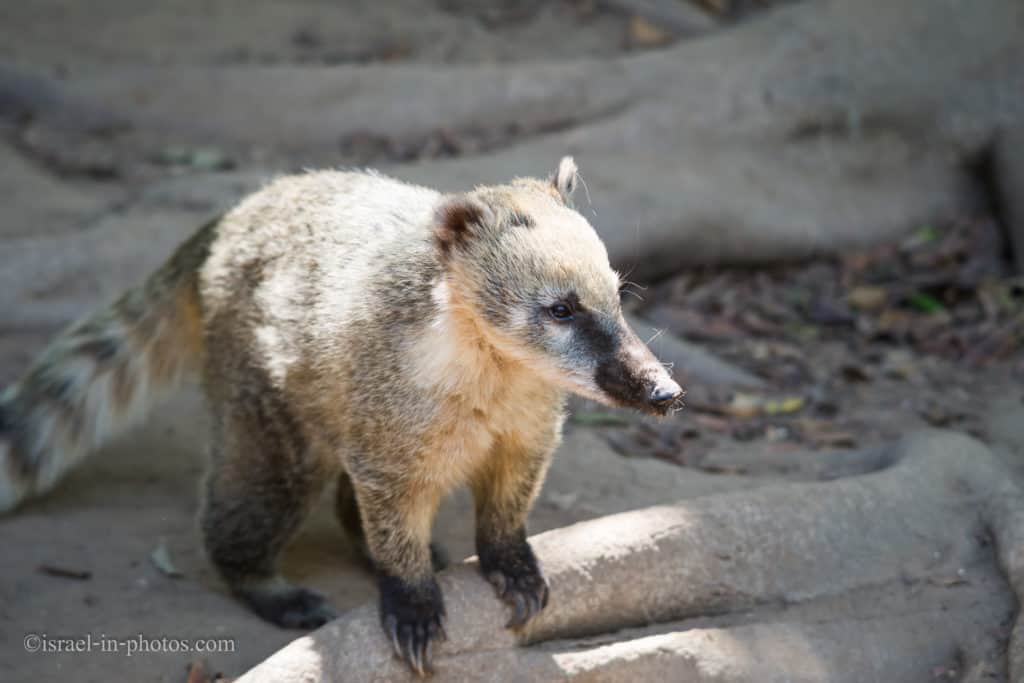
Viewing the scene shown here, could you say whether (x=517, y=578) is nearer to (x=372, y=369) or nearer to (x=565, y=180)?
(x=372, y=369)

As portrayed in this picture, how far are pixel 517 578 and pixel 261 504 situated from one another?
1.26 metres

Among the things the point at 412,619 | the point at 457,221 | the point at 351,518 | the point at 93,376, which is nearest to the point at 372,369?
the point at 457,221

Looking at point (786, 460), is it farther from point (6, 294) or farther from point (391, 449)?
point (6, 294)

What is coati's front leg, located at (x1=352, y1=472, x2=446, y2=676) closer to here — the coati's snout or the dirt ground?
the dirt ground

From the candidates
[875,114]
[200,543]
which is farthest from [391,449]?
[875,114]

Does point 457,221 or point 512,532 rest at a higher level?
point 457,221

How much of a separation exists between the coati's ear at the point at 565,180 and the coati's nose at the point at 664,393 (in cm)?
100

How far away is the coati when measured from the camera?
4031 millimetres

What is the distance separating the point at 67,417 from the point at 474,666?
2.48 metres

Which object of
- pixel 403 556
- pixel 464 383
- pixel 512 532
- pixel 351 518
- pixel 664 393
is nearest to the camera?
pixel 664 393

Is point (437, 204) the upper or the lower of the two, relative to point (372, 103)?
upper

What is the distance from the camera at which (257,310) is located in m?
4.88

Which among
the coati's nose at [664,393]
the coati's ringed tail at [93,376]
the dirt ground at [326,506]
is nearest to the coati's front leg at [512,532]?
the coati's nose at [664,393]

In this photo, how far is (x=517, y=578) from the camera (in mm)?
4324
